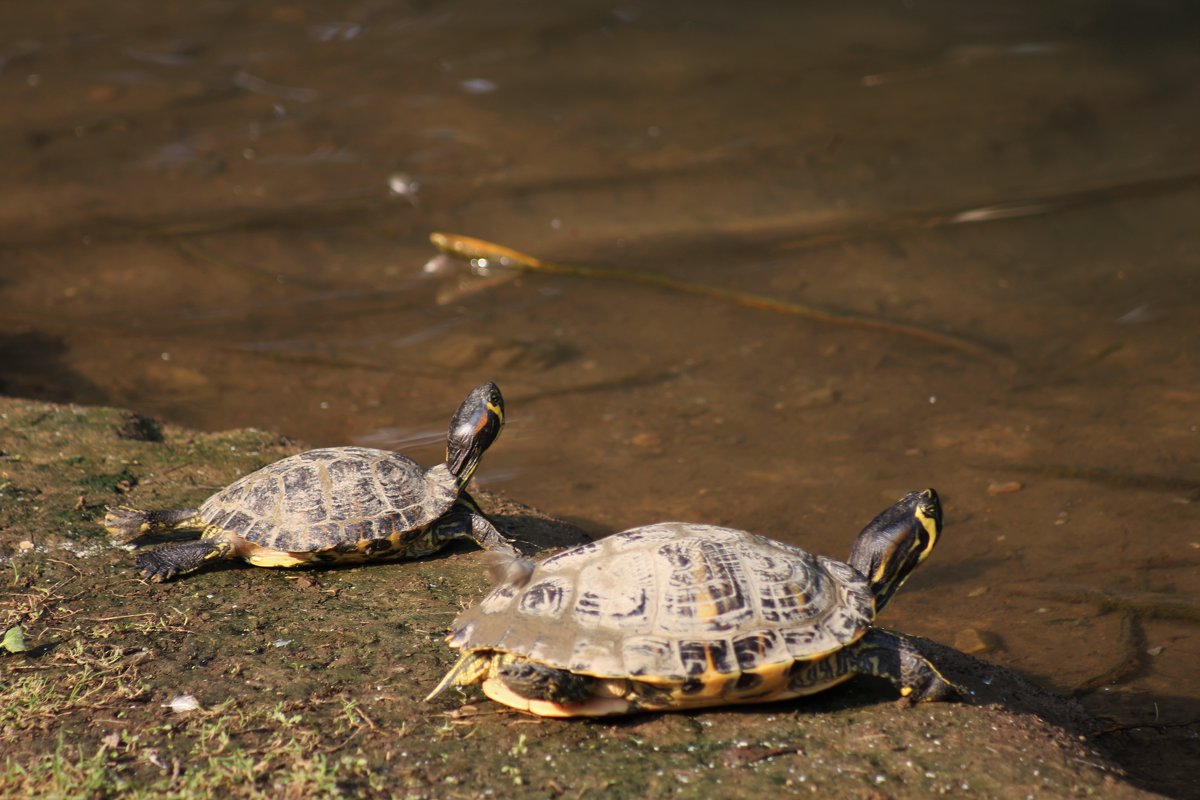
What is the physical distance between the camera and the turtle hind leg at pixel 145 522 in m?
4.85

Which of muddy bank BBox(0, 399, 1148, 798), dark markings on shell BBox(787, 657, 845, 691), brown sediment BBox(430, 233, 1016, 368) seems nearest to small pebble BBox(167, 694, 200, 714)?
muddy bank BBox(0, 399, 1148, 798)

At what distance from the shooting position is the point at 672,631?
11.3 feet

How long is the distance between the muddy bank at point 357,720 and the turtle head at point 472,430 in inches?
22.6

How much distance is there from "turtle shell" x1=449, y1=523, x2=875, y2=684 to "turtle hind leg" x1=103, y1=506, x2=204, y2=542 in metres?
1.84

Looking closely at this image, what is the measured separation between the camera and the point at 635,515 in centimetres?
660

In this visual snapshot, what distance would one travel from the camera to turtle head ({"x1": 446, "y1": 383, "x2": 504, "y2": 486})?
5199 mm

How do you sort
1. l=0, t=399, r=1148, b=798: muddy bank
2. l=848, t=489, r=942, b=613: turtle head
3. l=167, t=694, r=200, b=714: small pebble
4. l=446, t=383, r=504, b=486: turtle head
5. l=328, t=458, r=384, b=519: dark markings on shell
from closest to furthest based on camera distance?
l=0, t=399, r=1148, b=798: muddy bank → l=167, t=694, r=200, b=714: small pebble → l=848, t=489, r=942, b=613: turtle head → l=328, t=458, r=384, b=519: dark markings on shell → l=446, t=383, r=504, b=486: turtle head

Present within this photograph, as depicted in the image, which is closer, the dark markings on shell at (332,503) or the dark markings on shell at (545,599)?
the dark markings on shell at (545,599)

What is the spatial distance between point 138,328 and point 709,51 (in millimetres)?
7822

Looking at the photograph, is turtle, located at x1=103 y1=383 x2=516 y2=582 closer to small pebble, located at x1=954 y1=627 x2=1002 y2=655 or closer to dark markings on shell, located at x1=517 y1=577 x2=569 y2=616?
dark markings on shell, located at x1=517 y1=577 x2=569 y2=616

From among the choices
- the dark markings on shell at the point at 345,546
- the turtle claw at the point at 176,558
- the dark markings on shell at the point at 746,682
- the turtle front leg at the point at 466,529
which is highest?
the dark markings on shell at the point at 746,682

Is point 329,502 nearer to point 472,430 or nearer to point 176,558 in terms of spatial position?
point 176,558

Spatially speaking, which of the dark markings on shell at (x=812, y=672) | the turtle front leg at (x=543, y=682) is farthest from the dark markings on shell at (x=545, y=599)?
the dark markings on shell at (x=812, y=672)

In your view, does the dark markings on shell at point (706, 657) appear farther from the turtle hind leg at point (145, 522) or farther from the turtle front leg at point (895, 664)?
the turtle hind leg at point (145, 522)
